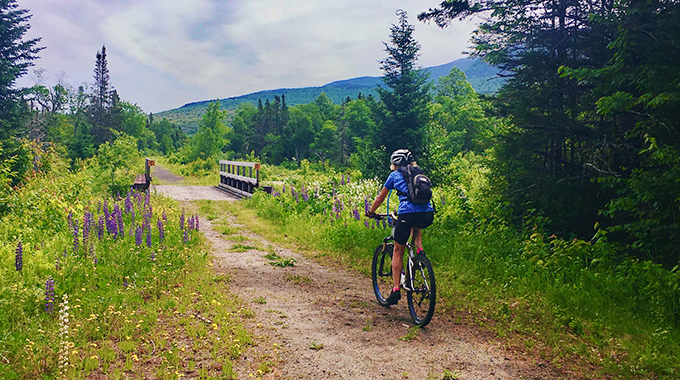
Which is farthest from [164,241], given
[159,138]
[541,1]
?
[159,138]

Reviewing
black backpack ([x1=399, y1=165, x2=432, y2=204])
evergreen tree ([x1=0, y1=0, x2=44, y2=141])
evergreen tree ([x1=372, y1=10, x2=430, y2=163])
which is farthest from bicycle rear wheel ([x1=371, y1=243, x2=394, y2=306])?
evergreen tree ([x1=0, y1=0, x2=44, y2=141])

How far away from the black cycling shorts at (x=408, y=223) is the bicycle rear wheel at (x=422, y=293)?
0.30 metres

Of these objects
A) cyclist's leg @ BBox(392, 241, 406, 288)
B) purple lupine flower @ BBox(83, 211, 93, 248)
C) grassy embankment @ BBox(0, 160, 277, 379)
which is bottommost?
grassy embankment @ BBox(0, 160, 277, 379)

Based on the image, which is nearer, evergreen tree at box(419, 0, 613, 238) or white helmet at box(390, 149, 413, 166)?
white helmet at box(390, 149, 413, 166)

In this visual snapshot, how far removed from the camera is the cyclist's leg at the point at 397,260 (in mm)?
4840

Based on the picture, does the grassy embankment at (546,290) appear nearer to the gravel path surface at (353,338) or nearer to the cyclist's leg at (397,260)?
the gravel path surface at (353,338)

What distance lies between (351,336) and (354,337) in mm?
42

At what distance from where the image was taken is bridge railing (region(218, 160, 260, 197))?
52.4ft

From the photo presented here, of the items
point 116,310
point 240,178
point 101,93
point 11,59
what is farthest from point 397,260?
point 101,93

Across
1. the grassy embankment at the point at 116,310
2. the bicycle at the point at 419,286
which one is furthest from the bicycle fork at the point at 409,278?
the grassy embankment at the point at 116,310

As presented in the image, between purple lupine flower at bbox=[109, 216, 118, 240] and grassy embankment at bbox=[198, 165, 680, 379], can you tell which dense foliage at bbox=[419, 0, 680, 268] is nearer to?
grassy embankment at bbox=[198, 165, 680, 379]

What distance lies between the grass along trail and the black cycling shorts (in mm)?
1026

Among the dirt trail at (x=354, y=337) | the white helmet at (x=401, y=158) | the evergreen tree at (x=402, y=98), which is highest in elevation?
the evergreen tree at (x=402, y=98)

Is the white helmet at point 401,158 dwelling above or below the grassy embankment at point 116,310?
above
